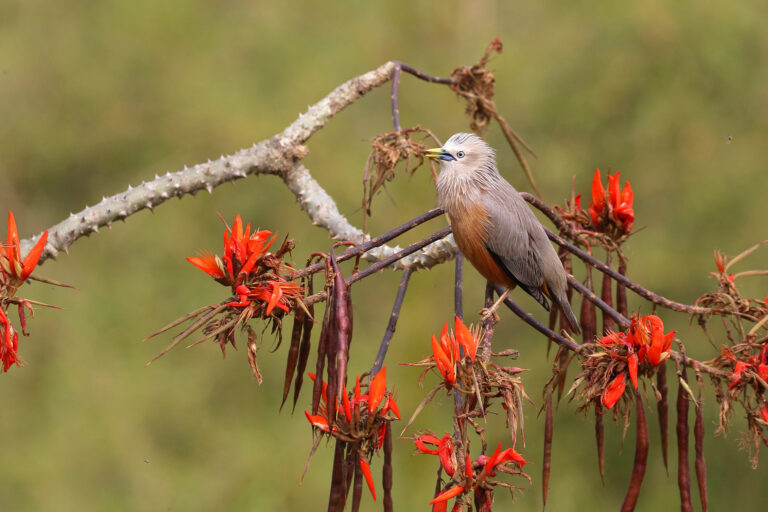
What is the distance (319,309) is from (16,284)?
2021 mm

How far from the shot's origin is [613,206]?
51.3 inches

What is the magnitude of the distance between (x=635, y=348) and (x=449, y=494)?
0.97ft

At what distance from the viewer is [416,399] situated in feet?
9.59

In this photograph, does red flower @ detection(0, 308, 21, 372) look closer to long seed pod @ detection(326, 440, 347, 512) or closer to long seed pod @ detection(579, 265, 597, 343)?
long seed pod @ detection(326, 440, 347, 512)

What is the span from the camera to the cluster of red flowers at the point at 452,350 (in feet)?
2.96

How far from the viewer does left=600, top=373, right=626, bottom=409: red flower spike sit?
3.13 feet

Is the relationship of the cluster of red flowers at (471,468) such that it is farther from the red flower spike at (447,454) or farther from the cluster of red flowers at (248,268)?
the cluster of red flowers at (248,268)

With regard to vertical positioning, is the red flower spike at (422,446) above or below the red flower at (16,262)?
below

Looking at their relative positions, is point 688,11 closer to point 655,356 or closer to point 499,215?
point 499,215

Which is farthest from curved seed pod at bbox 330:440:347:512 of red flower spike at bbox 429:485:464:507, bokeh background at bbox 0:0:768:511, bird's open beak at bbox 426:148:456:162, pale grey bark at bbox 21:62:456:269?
bokeh background at bbox 0:0:768:511

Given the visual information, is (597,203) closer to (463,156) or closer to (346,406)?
(463,156)

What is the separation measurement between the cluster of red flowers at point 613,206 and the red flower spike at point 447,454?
550mm

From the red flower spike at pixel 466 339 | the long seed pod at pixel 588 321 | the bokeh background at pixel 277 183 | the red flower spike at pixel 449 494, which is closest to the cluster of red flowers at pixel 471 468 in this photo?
the red flower spike at pixel 449 494

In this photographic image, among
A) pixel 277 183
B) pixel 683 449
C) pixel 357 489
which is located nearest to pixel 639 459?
pixel 683 449
